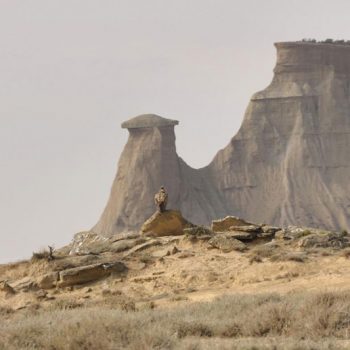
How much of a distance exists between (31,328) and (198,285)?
9.43m

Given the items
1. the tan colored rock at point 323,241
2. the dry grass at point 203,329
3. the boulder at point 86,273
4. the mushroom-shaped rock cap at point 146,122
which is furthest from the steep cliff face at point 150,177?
the dry grass at point 203,329

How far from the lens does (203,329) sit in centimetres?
1533

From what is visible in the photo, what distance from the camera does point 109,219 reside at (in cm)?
10500

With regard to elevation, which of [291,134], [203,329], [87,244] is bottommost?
[203,329]

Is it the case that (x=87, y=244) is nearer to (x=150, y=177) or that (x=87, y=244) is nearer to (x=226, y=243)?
(x=226, y=243)

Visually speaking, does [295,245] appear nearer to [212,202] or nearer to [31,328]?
[31,328]

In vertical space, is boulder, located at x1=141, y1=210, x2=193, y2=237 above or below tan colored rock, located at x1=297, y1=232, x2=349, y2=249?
above

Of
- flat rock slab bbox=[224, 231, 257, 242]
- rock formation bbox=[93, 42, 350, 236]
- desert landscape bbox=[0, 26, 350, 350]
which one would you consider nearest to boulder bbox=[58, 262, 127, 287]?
desert landscape bbox=[0, 26, 350, 350]

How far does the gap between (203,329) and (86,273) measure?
33.3 ft

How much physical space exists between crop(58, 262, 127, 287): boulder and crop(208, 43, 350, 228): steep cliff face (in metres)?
82.0

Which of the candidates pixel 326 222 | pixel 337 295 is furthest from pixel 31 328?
pixel 326 222

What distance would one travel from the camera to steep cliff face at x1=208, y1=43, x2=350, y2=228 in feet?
354

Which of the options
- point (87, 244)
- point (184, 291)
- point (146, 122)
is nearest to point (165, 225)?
point (87, 244)

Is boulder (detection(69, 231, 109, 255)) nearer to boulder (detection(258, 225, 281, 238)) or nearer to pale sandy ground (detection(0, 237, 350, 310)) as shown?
pale sandy ground (detection(0, 237, 350, 310))
